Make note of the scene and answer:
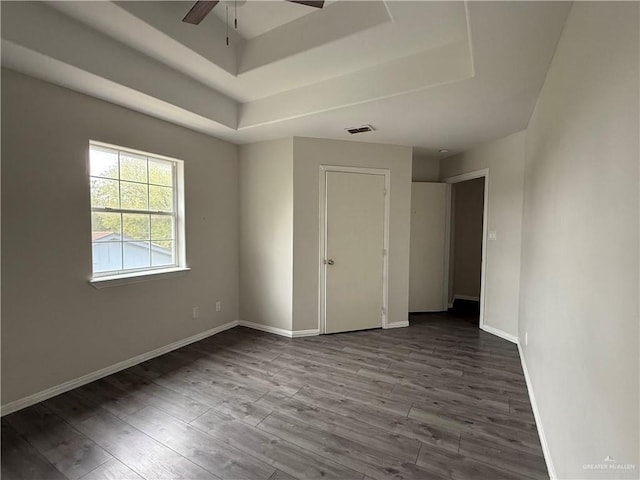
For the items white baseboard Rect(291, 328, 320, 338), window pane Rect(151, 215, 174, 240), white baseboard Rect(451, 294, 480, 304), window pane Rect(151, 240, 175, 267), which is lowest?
white baseboard Rect(291, 328, 320, 338)

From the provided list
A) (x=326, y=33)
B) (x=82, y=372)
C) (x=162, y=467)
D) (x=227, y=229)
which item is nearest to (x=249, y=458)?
(x=162, y=467)

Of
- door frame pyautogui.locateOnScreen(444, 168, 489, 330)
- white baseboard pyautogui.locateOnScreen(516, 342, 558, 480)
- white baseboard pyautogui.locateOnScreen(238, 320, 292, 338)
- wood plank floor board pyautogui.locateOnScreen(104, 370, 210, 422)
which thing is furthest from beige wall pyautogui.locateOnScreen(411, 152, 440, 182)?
wood plank floor board pyautogui.locateOnScreen(104, 370, 210, 422)

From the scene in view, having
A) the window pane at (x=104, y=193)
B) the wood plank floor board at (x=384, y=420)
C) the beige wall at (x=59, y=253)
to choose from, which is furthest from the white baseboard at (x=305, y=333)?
the window pane at (x=104, y=193)

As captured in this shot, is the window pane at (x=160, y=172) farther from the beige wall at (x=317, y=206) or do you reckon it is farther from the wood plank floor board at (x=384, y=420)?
the wood plank floor board at (x=384, y=420)

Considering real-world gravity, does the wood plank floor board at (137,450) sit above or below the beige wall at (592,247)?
below

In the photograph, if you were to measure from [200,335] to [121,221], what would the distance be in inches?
64.2

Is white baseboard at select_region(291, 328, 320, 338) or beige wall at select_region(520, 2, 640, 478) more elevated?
beige wall at select_region(520, 2, 640, 478)

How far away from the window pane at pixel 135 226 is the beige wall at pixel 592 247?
3.44 metres

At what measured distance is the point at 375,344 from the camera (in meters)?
3.47

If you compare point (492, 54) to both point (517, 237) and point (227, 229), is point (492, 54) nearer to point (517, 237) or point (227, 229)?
point (517, 237)

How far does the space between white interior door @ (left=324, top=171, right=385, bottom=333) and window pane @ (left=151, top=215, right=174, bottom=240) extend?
6.01ft

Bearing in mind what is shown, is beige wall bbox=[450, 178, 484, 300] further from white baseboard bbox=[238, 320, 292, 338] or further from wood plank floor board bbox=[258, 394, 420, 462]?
wood plank floor board bbox=[258, 394, 420, 462]

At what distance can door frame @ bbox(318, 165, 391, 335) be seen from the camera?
12.1 ft

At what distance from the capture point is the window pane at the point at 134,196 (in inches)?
113
